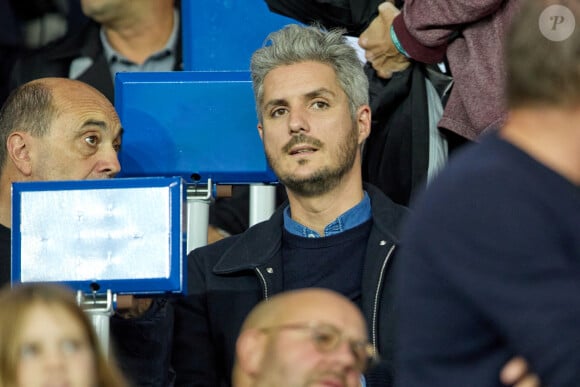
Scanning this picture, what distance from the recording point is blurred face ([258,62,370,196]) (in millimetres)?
4281

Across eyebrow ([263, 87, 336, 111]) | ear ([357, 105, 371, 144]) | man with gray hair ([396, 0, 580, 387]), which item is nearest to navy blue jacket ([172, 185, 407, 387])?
ear ([357, 105, 371, 144])

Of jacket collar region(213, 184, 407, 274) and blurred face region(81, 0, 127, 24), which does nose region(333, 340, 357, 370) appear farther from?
blurred face region(81, 0, 127, 24)

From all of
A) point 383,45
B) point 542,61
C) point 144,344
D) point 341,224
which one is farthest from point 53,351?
point 383,45

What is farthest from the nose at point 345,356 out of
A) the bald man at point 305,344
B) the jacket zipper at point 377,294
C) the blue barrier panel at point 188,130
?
the blue barrier panel at point 188,130

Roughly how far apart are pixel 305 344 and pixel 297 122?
1571 mm

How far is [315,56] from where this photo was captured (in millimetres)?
4492

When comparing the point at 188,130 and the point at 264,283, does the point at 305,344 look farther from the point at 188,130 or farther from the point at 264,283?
the point at 188,130

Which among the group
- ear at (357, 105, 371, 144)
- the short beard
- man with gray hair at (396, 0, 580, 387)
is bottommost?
the short beard

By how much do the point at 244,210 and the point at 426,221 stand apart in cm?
304

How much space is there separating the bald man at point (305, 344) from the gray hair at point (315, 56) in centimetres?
159

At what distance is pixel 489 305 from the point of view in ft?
7.53

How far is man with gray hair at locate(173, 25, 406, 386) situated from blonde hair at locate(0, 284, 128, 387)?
1.19m

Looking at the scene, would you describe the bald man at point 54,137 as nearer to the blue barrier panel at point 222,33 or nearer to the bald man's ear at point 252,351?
the blue barrier panel at point 222,33

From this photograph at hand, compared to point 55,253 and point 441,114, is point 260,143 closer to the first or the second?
point 441,114
